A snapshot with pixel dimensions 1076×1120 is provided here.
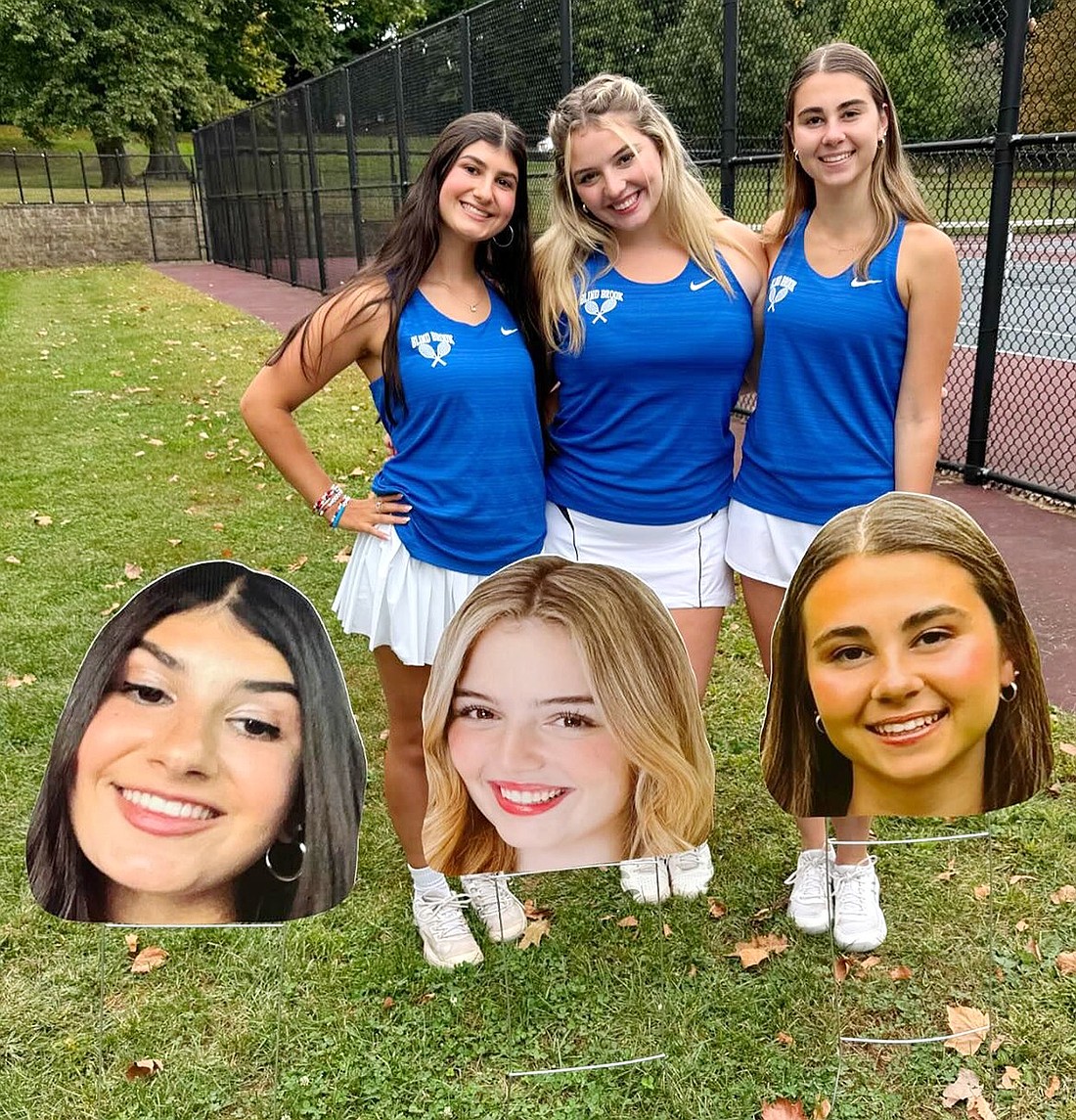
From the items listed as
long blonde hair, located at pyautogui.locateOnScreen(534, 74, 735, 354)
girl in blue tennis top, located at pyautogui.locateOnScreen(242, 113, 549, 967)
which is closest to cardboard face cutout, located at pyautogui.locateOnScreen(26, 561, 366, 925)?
girl in blue tennis top, located at pyautogui.locateOnScreen(242, 113, 549, 967)

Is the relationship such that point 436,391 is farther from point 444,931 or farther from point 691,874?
point 691,874

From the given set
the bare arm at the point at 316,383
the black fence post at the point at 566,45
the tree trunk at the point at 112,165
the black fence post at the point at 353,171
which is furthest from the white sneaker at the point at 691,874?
the tree trunk at the point at 112,165

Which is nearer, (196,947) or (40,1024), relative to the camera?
(40,1024)

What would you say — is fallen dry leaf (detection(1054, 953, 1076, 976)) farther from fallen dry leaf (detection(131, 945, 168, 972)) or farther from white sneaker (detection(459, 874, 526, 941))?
fallen dry leaf (detection(131, 945, 168, 972))

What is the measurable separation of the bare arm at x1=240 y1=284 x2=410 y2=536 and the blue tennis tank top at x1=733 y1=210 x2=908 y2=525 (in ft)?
2.78

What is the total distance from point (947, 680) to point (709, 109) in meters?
5.87

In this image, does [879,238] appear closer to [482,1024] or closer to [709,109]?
[482,1024]

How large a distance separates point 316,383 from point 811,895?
1817 millimetres

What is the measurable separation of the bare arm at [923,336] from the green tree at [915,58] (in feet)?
14.1

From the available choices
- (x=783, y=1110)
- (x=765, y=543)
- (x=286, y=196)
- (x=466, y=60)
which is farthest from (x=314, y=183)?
(x=783, y=1110)

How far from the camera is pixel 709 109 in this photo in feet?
22.4

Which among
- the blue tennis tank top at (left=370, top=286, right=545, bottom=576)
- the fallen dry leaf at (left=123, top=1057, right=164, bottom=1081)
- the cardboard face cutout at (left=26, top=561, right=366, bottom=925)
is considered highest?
the blue tennis tank top at (left=370, top=286, right=545, bottom=576)

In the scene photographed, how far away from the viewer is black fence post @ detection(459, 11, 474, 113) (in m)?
9.59

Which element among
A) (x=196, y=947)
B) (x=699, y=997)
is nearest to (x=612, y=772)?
(x=699, y=997)
